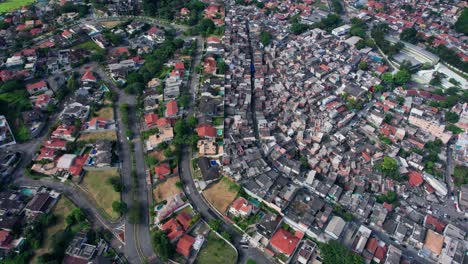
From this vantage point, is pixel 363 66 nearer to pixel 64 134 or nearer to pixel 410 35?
pixel 410 35

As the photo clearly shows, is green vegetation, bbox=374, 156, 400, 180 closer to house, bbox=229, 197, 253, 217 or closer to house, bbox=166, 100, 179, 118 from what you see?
house, bbox=229, 197, 253, 217

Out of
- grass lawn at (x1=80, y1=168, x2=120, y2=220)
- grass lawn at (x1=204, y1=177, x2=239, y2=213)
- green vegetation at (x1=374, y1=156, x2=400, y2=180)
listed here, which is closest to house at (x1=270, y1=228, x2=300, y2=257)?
grass lawn at (x1=204, y1=177, x2=239, y2=213)

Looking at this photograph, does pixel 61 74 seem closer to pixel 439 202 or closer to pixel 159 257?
pixel 159 257

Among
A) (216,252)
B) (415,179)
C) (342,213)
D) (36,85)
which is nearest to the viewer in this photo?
(216,252)

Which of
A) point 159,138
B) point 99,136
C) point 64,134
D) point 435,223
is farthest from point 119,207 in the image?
point 435,223

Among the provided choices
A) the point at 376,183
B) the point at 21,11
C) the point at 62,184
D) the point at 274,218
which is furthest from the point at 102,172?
the point at 21,11
